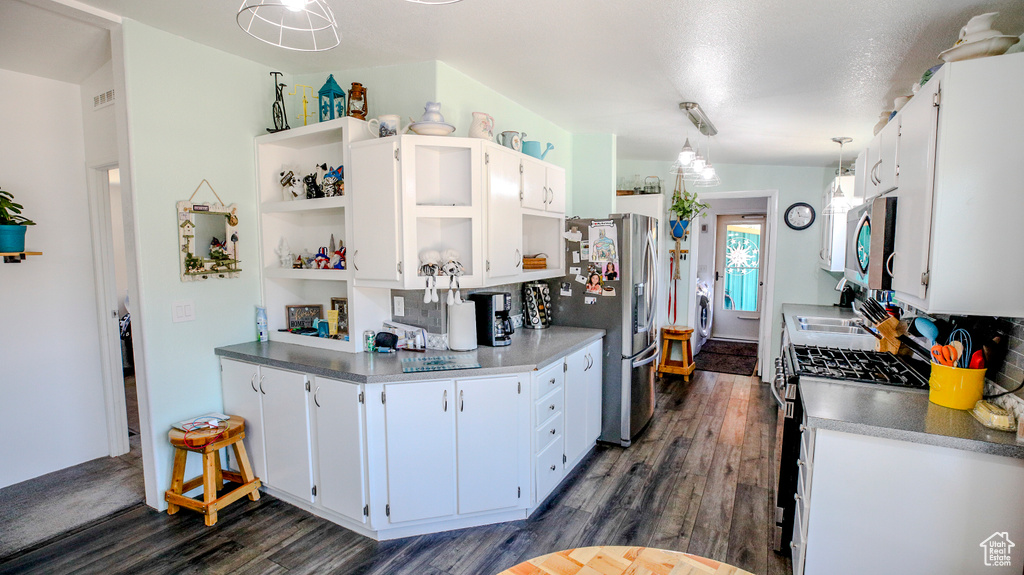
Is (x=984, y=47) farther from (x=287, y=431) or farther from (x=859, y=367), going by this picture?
(x=287, y=431)

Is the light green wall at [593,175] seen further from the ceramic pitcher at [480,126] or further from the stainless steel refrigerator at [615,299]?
the ceramic pitcher at [480,126]

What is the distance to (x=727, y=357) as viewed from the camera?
6.39m

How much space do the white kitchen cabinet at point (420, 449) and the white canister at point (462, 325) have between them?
0.41 meters

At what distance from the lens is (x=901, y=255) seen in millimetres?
1912

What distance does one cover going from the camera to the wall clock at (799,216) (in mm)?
4953

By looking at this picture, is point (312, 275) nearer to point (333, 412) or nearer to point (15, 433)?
point (333, 412)

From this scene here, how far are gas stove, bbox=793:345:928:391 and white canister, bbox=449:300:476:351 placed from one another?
5.47 ft

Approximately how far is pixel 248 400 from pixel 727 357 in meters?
5.58

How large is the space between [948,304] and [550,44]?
190 centimetres

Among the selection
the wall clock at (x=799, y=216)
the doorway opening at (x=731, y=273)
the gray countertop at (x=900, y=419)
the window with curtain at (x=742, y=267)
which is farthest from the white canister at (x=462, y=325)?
the window with curtain at (x=742, y=267)

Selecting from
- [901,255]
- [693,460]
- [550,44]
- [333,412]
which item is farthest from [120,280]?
[901,255]

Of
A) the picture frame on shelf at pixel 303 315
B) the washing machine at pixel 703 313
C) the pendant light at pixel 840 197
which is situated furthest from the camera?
the washing machine at pixel 703 313

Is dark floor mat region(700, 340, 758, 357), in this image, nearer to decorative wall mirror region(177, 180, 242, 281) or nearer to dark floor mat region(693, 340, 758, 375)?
dark floor mat region(693, 340, 758, 375)

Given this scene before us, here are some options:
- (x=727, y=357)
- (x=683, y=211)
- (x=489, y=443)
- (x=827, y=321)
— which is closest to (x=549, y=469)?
(x=489, y=443)
